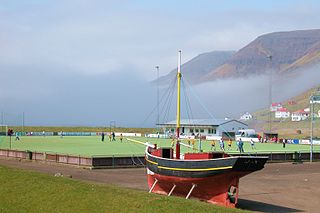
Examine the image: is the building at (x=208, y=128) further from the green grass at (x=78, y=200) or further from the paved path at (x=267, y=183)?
the green grass at (x=78, y=200)

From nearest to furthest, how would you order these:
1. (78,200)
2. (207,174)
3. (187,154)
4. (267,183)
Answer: (78,200), (207,174), (187,154), (267,183)

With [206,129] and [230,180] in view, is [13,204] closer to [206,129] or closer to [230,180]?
[230,180]

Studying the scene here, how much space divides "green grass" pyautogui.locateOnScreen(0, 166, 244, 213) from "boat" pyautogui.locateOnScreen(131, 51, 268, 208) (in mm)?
4007

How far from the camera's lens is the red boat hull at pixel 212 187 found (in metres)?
21.8

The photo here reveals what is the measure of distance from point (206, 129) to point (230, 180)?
85809mm

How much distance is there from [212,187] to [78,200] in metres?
7.46

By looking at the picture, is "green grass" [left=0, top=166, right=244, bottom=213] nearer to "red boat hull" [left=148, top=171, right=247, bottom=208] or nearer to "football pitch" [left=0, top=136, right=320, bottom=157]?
"red boat hull" [left=148, top=171, right=247, bottom=208]

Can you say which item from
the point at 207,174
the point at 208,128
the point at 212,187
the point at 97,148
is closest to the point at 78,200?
the point at 207,174

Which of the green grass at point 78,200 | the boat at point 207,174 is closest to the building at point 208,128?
the boat at point 207,174

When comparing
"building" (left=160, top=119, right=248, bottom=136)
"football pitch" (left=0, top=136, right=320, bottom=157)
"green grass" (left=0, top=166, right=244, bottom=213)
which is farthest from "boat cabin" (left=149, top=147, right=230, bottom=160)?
"building" (left=160, top=119, right=248, bottom=136)

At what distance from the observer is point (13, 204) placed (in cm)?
1730

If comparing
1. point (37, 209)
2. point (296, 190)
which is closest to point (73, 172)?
point (296, 190)

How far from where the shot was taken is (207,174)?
2189cm

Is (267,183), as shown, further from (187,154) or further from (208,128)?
(208,128)
